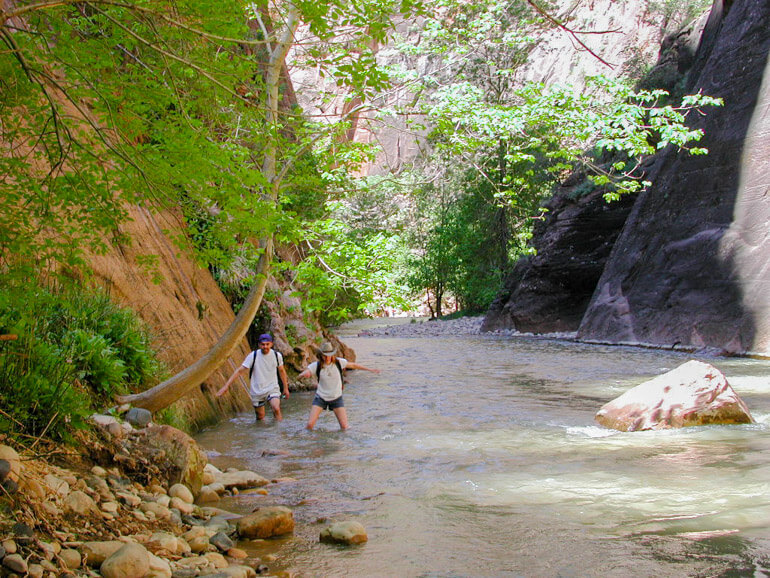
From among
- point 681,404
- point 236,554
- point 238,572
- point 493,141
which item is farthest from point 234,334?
point 493,141

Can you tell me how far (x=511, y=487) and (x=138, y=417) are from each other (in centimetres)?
359

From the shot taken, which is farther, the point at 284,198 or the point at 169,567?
the point at 284,198

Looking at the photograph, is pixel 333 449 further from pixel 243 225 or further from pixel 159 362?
pixel 243 225

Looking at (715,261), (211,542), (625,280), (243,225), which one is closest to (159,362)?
(243,225)

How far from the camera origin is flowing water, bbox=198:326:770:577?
4598 millimetres

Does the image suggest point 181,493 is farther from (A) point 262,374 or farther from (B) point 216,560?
(A) point 262,374

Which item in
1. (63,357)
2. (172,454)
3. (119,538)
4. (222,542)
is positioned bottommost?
(222,542)

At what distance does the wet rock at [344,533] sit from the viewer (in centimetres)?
497

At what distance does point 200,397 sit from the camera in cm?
976

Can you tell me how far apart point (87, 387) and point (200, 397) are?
3.33m

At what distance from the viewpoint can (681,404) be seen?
9062 millimetres

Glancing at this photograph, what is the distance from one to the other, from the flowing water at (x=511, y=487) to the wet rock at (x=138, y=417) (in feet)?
3.89

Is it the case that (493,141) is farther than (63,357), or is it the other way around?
(493,141)

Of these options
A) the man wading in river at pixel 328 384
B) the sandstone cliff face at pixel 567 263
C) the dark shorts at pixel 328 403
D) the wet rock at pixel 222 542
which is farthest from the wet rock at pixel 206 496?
the sandstone cliff face at pixel 567 263
